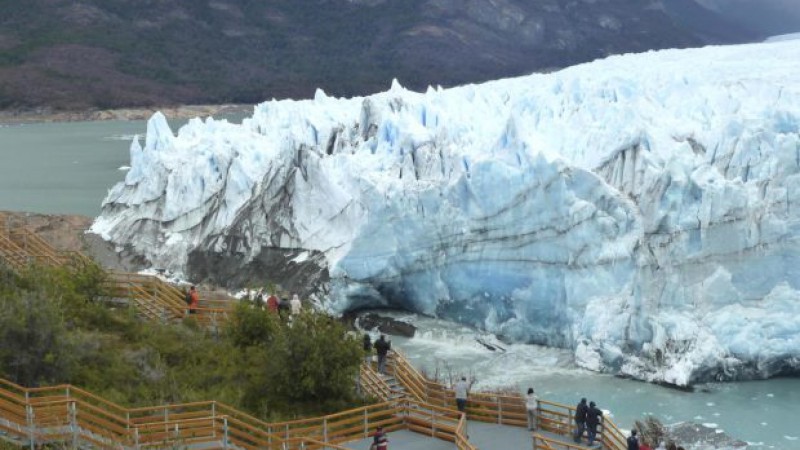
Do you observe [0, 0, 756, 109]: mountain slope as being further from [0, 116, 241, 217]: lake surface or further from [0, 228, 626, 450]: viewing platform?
[0, 228, 626, 450]: viewing platform

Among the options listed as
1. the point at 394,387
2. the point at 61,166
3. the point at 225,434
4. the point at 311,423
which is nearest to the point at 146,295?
the point at 394,387

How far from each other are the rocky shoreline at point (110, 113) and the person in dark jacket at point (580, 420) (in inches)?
2685

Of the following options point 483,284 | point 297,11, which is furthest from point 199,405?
point 297,11

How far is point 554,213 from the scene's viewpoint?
664 inches

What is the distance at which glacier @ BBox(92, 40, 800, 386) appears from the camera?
52.0 ft

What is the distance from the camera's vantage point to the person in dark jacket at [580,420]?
10.8 meters

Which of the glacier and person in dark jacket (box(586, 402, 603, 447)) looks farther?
the glacier

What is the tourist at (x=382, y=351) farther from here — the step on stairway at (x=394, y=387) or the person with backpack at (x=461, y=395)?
the person with backpack at (x=461, y=395)

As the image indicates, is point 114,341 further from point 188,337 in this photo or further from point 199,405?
point 199,405

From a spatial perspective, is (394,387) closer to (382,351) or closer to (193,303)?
(382,351)

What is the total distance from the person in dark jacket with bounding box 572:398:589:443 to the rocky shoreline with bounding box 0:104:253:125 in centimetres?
6819

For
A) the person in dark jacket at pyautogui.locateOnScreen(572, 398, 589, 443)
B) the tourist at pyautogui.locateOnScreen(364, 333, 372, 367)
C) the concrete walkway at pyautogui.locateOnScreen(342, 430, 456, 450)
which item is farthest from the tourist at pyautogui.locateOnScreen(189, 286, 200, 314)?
the person in dark jacket at pyautogui.locateOnScreen(572, 398, 589, 443)

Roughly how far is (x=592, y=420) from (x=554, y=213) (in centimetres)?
651

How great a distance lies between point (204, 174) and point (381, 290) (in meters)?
5.39
